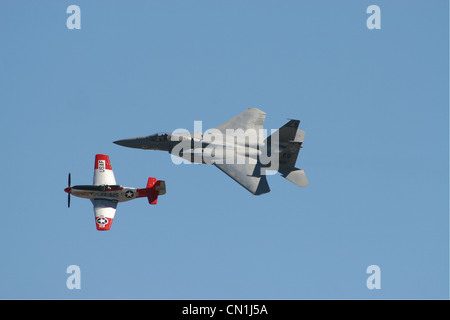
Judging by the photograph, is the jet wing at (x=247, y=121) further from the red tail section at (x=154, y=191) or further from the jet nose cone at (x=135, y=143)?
the red tail section at (x=154, y=191)

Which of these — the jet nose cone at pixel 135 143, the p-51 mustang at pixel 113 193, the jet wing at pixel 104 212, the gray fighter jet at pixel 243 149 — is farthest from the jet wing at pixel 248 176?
the jet wing at pixel 104 212

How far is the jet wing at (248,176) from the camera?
56094mm

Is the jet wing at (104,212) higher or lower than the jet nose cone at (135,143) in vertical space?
lower

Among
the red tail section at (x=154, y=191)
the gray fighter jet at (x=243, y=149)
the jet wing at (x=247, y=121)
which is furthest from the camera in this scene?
the jet wing at (x=247, y=121)

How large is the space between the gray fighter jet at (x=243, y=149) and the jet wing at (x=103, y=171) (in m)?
3.02

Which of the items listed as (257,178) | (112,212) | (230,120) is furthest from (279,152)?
(112,212)

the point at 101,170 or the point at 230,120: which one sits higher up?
the point at 230,120

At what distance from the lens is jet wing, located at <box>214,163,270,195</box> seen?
56.1 metres

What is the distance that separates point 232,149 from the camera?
5906cm

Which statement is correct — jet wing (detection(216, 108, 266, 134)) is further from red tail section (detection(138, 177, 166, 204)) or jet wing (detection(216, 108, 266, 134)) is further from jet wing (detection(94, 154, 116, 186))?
jet wing (detection(94, 154, 116, 186))

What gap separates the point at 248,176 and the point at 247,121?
7566mm

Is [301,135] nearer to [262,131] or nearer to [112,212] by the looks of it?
[262,131]
